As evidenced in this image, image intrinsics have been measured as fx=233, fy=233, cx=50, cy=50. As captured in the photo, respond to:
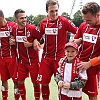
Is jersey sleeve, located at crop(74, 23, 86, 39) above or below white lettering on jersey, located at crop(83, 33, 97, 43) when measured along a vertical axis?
above

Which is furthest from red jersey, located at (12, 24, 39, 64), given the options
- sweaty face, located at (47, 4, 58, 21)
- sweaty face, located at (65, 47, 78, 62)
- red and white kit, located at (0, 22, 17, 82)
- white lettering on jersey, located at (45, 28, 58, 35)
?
sweaty face, located at (65, 47, 78, 62)

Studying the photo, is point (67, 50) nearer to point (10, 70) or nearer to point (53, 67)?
point (53, 67)

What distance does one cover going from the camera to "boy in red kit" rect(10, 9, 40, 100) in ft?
11.5

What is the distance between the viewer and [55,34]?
11.0 feet

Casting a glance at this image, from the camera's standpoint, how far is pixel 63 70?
259 cm

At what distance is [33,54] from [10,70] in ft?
1.52

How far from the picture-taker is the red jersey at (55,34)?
3.34 metres

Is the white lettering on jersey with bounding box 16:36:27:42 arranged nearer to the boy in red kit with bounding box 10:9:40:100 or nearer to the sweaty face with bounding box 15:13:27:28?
the boy in red kit with bounding box 10:9:40:100

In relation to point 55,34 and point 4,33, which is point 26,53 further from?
point 55,34

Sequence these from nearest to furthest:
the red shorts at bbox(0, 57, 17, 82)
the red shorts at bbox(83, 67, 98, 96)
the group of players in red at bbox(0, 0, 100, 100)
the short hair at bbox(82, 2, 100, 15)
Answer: the short hair at bbox(82, 2, 100, 15), the red shorts at bbox(83, 67, 98, 96), the group of players in red at bbox(0, 0, 100, 100), the red shorts at bbox(0, 57, 17, 82)

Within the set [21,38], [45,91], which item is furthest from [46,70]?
[21,38]

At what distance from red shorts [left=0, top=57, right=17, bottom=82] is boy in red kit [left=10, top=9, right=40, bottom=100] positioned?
0.09 meters

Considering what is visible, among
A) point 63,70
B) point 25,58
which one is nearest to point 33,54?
point 25,58

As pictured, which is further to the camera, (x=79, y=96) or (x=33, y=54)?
(x=33, y=54)
